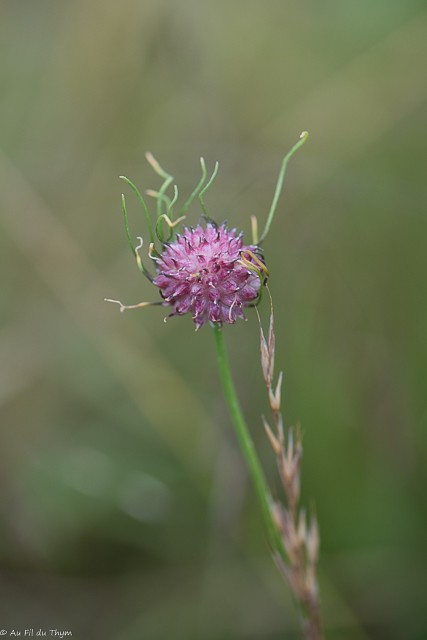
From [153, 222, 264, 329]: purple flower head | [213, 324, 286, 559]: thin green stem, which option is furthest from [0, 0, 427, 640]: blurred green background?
[153, 222, 264, 329]: purple flower head

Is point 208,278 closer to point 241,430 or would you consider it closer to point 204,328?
point 241,430

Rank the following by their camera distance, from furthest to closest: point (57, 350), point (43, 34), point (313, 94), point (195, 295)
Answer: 1. point (43, 34)
2. point (313, 94)
3. point (57, 350)
4. point (195, 295)

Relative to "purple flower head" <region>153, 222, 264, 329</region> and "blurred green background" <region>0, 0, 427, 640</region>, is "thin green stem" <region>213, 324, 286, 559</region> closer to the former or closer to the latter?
"purple flower head" <region>153, 222, 264, 329</region>

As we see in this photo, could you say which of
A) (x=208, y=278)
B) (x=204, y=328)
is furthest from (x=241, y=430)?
(x=204, y=328)

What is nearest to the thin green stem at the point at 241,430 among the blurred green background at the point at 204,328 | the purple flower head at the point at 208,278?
the purple flower head at the point at 208,278

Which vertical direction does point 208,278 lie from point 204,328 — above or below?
below

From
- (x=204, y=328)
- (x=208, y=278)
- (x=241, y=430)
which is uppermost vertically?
(x=204, y=328)

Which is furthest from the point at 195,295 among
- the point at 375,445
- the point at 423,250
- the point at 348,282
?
the point at 423,250

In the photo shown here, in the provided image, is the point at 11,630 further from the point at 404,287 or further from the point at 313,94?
the point at 313,94
